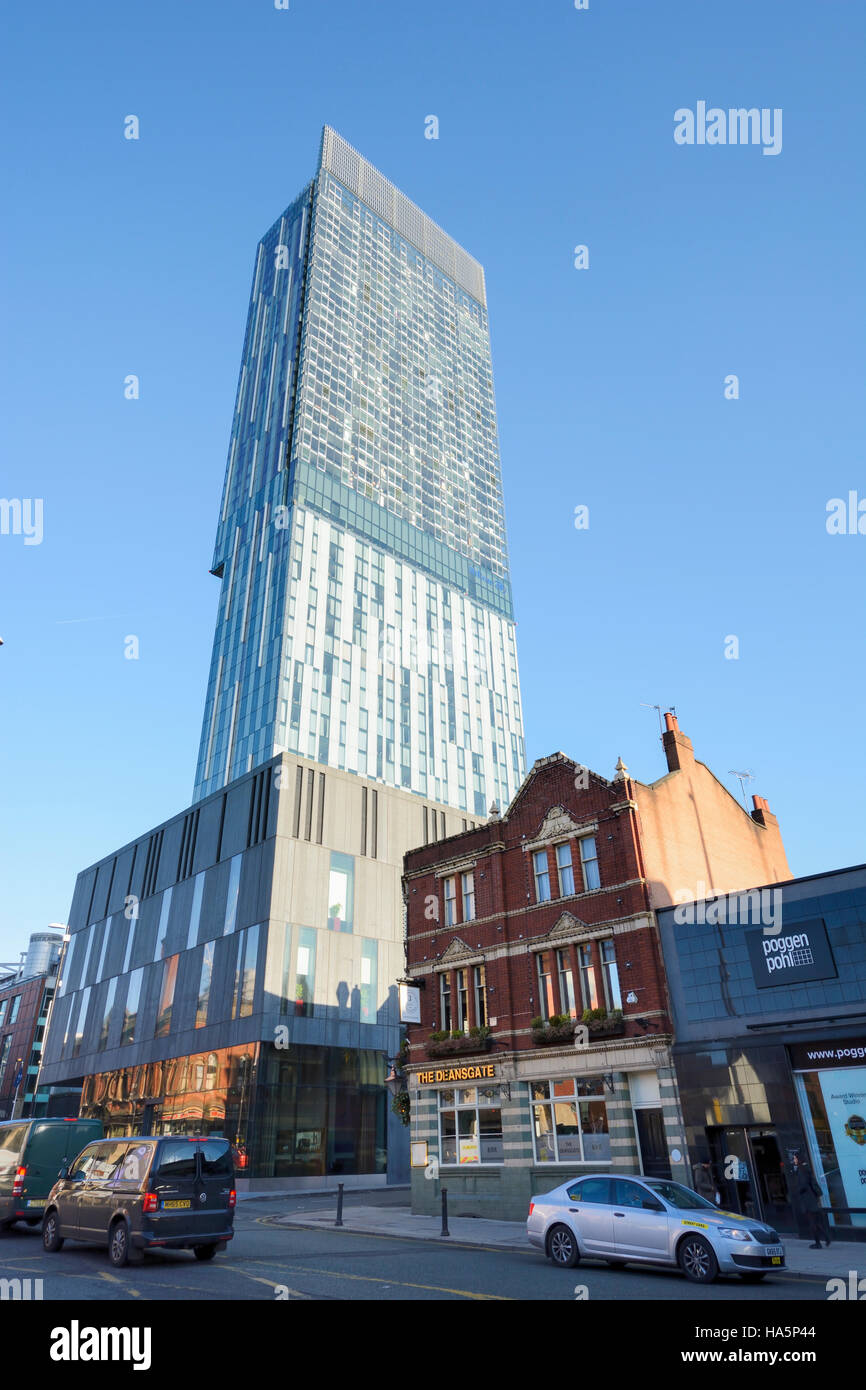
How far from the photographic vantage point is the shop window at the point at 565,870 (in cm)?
2873

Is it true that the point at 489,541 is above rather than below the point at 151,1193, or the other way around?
above

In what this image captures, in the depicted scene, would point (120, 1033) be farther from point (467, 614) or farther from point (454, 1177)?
point (467, 614)

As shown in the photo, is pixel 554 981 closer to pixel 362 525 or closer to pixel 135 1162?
pixel 135 1162

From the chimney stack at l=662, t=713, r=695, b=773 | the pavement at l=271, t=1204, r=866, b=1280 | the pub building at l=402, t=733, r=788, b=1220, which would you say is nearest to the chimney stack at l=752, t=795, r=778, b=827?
the pub building at l=402, t=733, r=788, b=1220

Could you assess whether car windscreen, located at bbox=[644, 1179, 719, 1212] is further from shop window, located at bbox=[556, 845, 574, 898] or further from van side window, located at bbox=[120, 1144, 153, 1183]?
shop window, located at bbox=[556, 845, 574, 898]

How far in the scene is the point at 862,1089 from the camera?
67.7 feet

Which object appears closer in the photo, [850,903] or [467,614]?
[850,903]

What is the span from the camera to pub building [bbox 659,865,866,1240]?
2081 cm

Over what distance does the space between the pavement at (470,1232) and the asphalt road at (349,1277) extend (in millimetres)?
1035

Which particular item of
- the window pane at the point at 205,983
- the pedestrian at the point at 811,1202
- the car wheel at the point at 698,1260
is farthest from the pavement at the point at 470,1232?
the window pane at the point at 205,983

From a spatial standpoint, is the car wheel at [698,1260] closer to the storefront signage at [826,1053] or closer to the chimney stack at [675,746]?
the storefront signage at [826,1053]

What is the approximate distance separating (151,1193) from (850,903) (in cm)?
1763
